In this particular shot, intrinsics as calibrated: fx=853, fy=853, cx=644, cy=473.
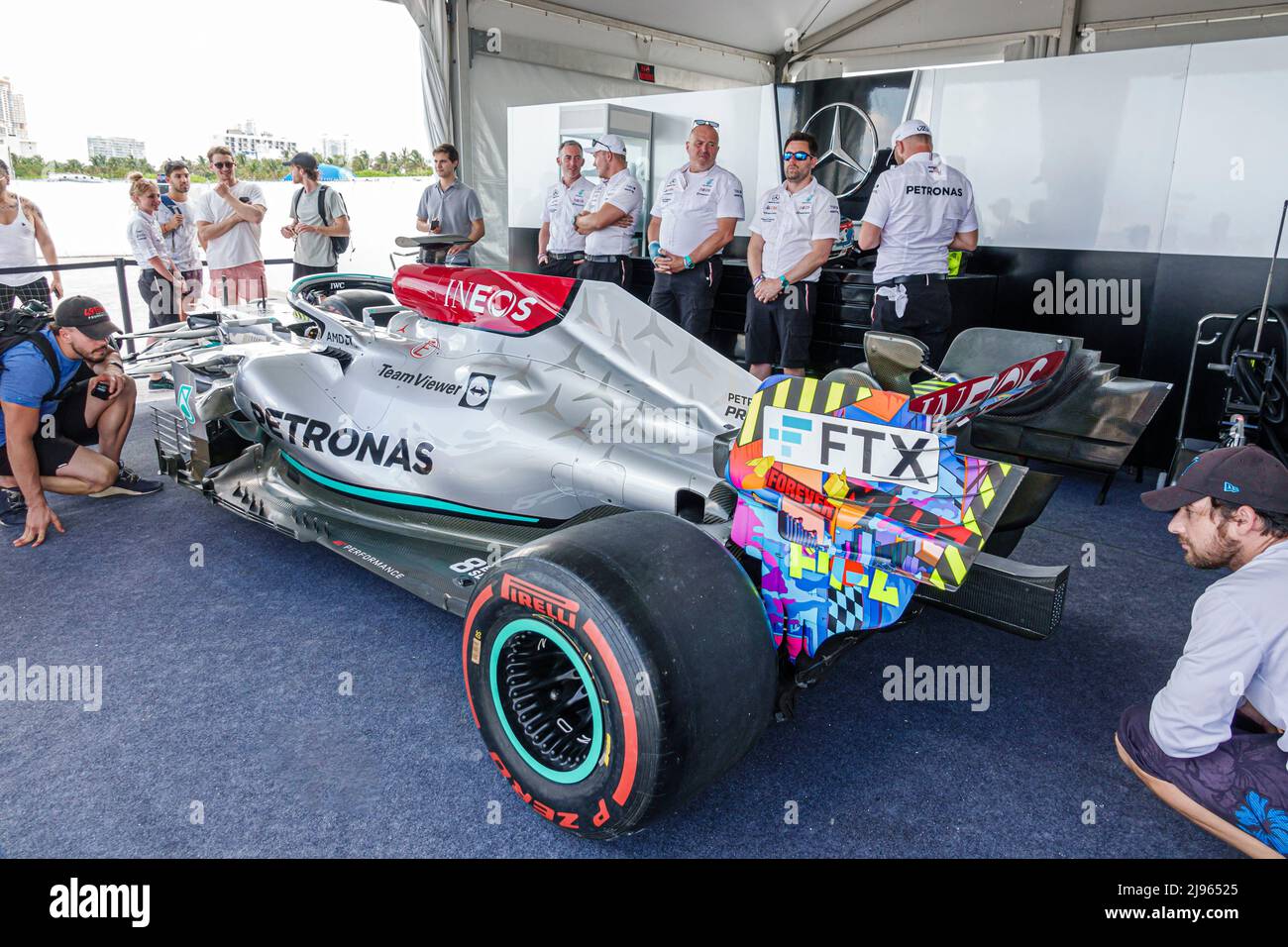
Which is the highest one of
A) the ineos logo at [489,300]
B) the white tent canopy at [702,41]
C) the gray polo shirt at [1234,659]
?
the white tent canopy at [702,41]

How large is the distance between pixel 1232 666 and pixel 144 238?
7.48 meters

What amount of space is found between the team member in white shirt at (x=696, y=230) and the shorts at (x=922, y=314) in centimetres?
116

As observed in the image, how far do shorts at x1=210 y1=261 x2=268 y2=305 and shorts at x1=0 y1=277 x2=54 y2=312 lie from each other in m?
1.15

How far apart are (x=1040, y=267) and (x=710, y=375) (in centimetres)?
402

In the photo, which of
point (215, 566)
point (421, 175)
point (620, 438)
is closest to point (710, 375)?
point (620, 438)

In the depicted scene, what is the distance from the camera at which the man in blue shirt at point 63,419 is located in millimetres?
3863

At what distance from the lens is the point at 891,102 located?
676 centimetres

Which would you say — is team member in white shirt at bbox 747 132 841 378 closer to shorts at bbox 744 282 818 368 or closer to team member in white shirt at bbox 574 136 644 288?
shorts at bbox 744 282 818 368

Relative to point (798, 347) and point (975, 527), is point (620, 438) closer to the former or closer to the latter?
point (975, 527)

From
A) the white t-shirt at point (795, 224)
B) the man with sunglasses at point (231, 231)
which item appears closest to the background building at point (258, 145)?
the man with sunglasses at point (231, 231)

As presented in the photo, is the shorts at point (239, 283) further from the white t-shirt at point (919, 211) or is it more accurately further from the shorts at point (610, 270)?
the white t-shirt at point (919, 211)

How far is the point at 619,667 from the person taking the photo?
1761mm

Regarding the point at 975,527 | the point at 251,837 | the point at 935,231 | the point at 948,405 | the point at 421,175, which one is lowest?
the point at 251,837

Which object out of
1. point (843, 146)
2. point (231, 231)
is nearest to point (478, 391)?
point (231, 231)
